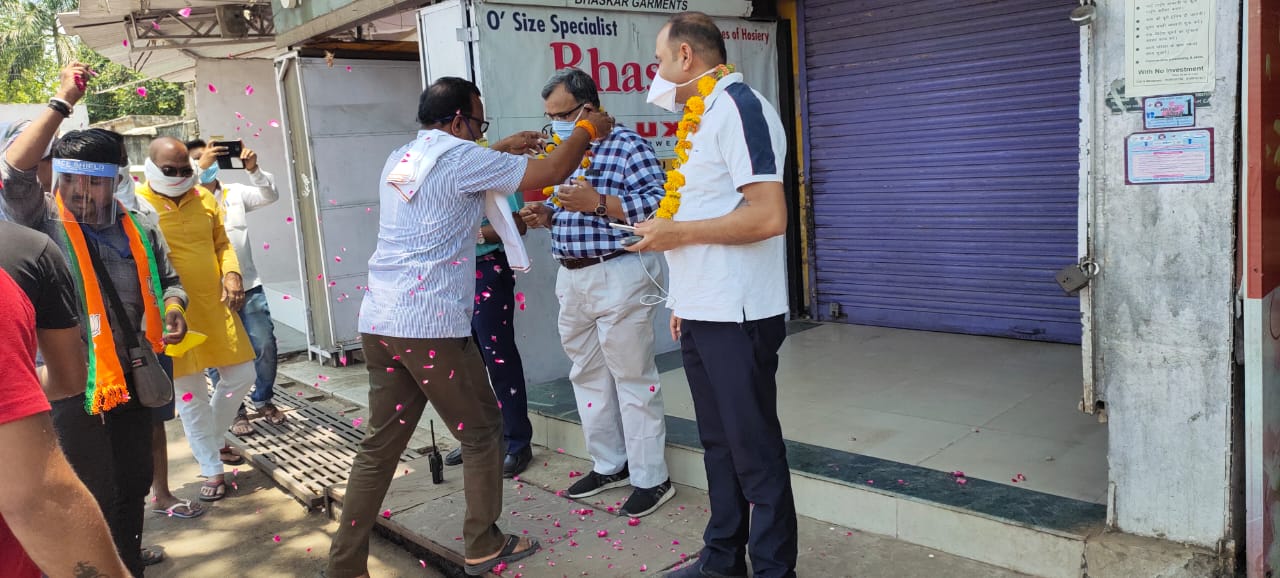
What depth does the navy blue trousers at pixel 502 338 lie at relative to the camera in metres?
4.81

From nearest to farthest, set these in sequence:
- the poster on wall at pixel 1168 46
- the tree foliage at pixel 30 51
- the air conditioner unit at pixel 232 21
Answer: the poster on wall at pixel 1168 46 < the air conditioner unit at pixel 232 21 < the tree foliage at pixel 30 51

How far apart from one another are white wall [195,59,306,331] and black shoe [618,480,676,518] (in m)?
8.71

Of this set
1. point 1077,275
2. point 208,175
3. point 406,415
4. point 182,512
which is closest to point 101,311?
point 406,415

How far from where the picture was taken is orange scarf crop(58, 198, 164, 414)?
3.25m

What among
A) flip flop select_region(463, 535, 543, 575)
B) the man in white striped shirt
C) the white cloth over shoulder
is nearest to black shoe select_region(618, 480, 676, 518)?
flip flop select_region(463, 535, 543, 575)

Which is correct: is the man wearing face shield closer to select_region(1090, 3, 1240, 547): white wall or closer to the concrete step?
the concrete step

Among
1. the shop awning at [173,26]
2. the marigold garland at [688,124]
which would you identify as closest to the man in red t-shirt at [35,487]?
the marigold garland at [688,124]

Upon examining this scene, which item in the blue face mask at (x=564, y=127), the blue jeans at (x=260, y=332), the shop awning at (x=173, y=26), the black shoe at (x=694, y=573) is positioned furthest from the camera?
the shop awning at (x=173, y=26)

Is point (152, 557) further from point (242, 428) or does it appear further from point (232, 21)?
point (232, 21)

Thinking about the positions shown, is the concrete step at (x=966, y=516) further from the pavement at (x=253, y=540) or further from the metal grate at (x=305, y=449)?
the metal grate at (x=305, y=449)

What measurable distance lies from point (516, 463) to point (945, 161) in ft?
11.3

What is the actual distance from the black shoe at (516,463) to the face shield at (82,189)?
2236 millimetres

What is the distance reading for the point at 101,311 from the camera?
11.5ft

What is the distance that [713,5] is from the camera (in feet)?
20.9
